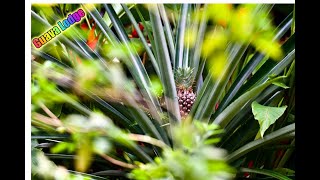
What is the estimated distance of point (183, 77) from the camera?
4.79ft

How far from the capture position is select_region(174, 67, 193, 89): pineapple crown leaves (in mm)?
1449

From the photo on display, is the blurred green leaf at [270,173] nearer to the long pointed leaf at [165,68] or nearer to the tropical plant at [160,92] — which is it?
the tropical plant at [160,92]

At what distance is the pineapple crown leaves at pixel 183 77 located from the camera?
1.45 m

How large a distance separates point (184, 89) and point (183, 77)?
4cm

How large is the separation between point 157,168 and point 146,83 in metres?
0.58

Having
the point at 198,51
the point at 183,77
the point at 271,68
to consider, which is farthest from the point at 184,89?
the point at 271,68

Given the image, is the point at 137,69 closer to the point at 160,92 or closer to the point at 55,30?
the point at 160,92

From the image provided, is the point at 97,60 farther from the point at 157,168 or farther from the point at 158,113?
the point at 157,168

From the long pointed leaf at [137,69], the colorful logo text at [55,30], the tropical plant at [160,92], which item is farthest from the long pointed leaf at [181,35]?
the colorful logo text at [55,30]

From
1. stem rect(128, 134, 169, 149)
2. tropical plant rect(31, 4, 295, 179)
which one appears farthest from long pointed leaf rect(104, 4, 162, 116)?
stem rect(128, 134, 169, 149)

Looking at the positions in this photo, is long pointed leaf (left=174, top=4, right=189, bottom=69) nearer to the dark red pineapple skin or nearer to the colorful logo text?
the dark red pineapple skin

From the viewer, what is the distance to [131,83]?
143 centimetres

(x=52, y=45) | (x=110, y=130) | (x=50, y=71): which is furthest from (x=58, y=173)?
(x=52, y=45)
